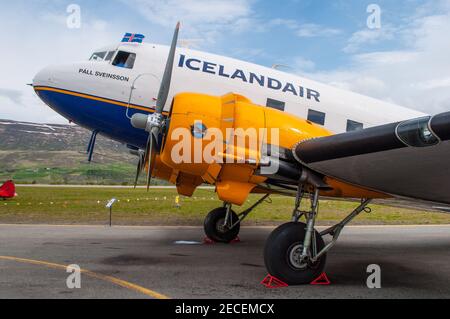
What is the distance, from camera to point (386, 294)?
641 cm

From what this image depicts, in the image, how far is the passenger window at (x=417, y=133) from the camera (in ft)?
17.6

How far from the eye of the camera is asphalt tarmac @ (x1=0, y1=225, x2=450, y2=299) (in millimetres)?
6340

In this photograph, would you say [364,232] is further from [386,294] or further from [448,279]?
[386,294]

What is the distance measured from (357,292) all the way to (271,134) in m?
2.91

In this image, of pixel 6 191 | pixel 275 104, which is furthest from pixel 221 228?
pixel 6 191

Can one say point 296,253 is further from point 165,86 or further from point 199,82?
point 199,82

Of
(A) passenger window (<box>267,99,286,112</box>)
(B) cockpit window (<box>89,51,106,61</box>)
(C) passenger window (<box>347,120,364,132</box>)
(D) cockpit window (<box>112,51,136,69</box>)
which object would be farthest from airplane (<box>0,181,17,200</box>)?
(C) passenger window (<box>347,120,364,132</box>)

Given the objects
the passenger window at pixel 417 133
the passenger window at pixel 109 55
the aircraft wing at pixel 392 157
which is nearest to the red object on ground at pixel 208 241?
the aircraft wing at pixel 392 157

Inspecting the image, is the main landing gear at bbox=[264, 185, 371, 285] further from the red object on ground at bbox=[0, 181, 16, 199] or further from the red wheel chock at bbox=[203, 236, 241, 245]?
the red object on ground at bbox=[0, 181, 16, 199]

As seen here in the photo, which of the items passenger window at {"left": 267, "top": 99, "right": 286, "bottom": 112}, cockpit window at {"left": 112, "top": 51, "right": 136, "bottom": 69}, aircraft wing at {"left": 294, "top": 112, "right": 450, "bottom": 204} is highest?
cockpit window at {"left": 112, "top": 51, "right": 136, "bottom": 69}

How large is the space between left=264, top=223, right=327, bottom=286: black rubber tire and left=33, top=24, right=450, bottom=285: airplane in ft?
0.06

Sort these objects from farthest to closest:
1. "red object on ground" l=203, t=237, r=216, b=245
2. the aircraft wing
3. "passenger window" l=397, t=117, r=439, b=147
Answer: "red object on ground" l=203, t=237, r=216, b=245 → the aircraft wing → "passenger window" l=397, t=117, r=439, b=147

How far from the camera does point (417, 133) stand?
5.46 metres
